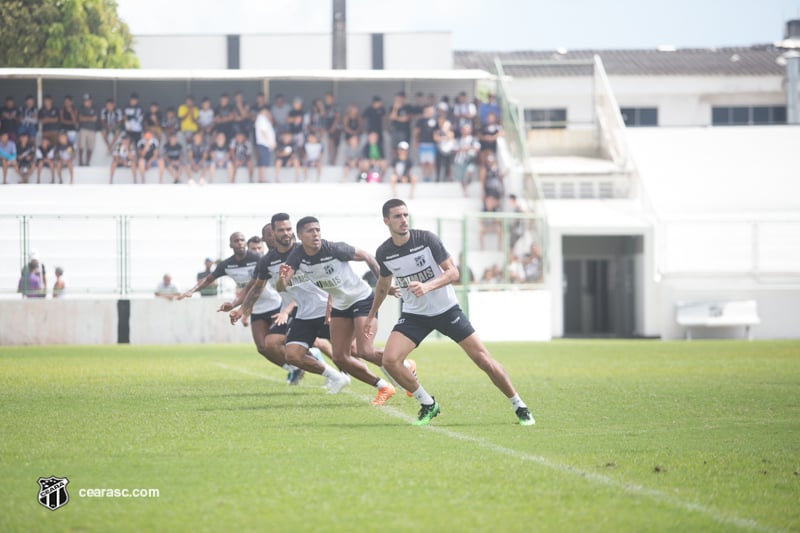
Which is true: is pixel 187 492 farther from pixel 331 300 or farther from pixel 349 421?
pixel 331 300

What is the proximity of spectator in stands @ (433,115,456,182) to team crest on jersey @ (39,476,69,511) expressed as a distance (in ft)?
95.1

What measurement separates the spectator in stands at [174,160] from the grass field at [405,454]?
18.3m

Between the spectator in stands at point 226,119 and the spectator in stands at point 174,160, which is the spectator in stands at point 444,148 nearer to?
the spectator in stands at point 226,119

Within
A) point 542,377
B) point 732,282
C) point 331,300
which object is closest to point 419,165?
point 732,282

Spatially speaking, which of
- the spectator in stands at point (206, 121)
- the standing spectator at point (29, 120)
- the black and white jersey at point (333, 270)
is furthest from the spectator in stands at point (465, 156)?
the black and white jersey at point (333, 270)

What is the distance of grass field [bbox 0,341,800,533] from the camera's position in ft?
24.1

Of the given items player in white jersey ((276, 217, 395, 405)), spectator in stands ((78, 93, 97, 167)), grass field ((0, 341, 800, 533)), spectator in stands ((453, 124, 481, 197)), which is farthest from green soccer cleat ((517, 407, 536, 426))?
spectator in stands ((78, 93, 97, 167))

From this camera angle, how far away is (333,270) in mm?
14625

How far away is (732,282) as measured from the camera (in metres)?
37.1

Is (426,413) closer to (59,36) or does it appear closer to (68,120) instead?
(68,120)

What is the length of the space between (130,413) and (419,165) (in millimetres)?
25237

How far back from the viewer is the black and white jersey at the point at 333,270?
14477 mm

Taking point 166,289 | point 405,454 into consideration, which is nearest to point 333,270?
point 405,454

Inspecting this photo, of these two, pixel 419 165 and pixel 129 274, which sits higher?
pixel 419 165
